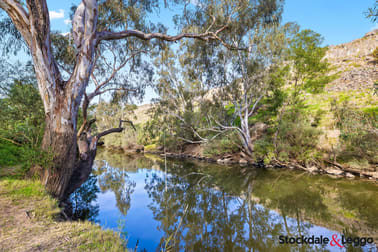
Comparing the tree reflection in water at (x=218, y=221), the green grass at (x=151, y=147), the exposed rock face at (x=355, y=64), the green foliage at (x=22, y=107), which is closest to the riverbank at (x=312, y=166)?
the tree reflection in water at (x=218, y=221)

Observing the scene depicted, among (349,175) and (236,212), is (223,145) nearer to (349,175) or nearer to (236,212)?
(349,175)

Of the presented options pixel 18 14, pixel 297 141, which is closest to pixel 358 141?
pixel 297 141

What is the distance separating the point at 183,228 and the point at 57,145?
265 centimetres

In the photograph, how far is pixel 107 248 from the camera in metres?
1.88

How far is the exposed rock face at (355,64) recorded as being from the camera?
14547mm

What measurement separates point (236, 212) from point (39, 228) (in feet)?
11.4

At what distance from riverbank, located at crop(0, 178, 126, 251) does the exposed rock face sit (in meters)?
14.3

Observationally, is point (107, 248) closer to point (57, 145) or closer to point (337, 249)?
point (57, 145)

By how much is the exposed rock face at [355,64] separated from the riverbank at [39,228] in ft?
46.9

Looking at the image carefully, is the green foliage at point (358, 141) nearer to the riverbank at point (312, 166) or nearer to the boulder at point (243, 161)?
the riverbank at point (312, 166)

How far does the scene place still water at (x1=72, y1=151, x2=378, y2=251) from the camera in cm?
303

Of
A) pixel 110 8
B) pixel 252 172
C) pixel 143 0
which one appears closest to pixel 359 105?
pixel 252 172

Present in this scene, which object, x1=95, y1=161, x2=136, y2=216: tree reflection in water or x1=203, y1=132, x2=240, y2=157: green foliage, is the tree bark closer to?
x1=95, y1=161, x2=136, y2=216: tree reflection in water

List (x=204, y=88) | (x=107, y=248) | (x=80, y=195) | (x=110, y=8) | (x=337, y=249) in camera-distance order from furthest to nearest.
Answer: (x=204, y=88)
(x=110, y=8)
(x=80, y=195)
(x=337, y=249)
(x=107, y=248)
